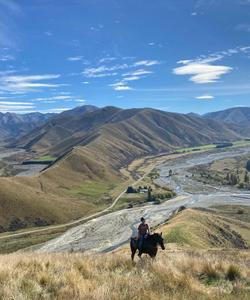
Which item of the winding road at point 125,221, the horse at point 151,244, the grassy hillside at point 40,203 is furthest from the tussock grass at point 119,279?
the grassy hillside at point 40,203

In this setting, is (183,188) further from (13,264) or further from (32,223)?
(13,264)

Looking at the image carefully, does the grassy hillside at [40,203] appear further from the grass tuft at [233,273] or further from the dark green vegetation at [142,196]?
the grass tuft at [233,273]

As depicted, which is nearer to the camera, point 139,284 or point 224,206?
point 139,284

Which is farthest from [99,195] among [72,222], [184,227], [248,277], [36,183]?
[248,277]

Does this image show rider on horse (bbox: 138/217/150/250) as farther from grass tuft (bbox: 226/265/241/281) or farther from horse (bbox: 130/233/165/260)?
grass tuft (bbox: 226/265/241/281)

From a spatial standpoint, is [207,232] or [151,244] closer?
[151,244]

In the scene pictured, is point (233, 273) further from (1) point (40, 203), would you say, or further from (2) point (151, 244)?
(1) point (40, 203)

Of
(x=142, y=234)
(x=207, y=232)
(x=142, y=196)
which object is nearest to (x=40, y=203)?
(x=142, y=196)

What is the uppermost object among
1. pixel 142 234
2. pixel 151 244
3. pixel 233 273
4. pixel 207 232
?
pixel 142 234

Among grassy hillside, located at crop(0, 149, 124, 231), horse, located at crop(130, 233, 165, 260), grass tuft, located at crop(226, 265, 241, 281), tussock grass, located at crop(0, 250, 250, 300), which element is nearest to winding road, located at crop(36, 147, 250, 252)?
grassy hillside, located at crop(0, 149, 124, 231)
